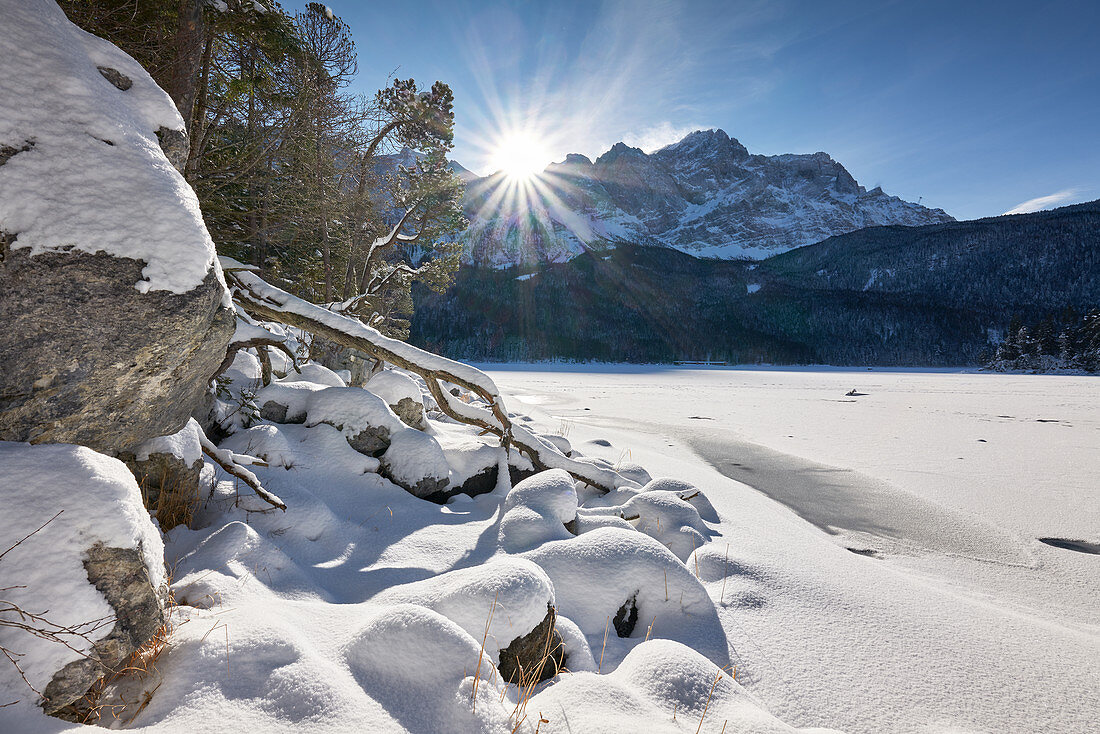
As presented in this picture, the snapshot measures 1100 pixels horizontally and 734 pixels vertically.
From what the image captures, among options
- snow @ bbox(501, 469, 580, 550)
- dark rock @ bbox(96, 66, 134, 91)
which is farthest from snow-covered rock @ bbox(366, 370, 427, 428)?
dark rock @ bbox(96, 66, 134, 91)

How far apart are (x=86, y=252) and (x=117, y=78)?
1.18m

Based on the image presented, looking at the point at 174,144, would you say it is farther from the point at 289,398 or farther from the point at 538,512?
the point at 538,512

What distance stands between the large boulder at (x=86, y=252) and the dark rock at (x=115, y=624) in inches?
26.0

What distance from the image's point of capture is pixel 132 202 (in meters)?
1.85

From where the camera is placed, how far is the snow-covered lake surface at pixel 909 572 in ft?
6.83

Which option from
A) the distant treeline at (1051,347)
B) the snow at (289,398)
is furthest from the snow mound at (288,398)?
the distant treeline at (1051,347)

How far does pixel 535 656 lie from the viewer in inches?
76.0

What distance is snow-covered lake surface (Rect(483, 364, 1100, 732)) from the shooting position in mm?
2082

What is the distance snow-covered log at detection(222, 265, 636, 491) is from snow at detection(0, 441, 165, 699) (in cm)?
242

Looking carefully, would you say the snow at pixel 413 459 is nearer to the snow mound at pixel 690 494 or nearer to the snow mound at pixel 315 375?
the snow mound at pixel 690 494

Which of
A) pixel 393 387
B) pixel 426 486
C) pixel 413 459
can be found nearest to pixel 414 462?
pixel 413 459

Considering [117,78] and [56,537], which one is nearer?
[56,537]

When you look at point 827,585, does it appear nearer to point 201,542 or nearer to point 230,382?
point 201,542

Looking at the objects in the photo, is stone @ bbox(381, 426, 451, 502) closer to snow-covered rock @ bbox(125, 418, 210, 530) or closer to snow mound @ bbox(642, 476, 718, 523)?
snow-covered rock @ bbox(125, 418, 210, 530)
